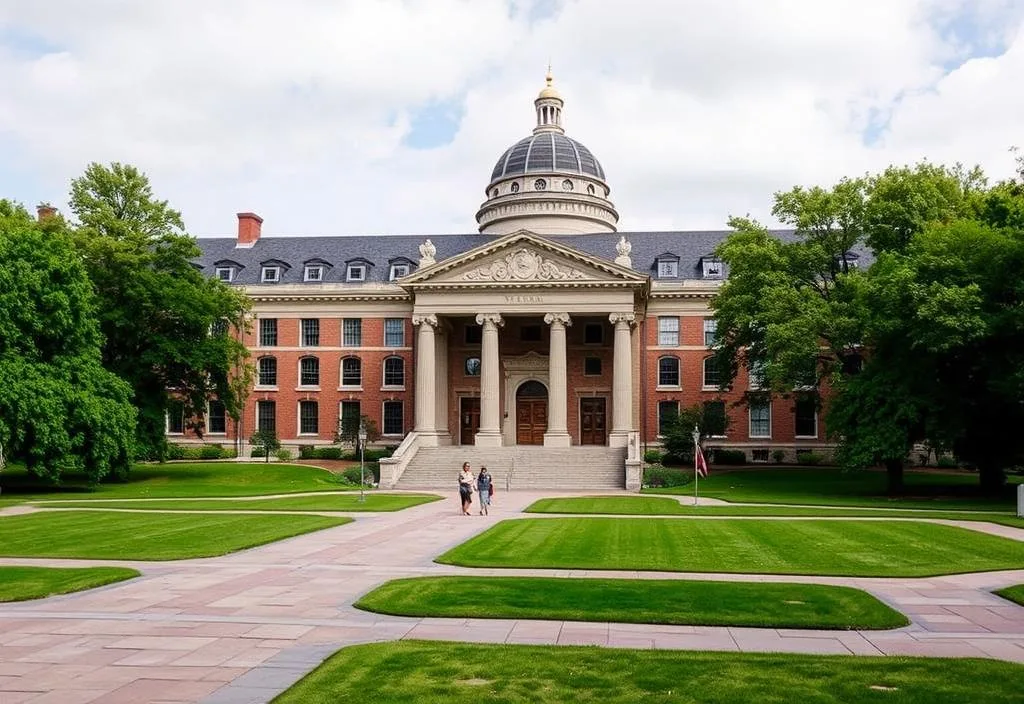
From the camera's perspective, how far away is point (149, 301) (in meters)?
50.5

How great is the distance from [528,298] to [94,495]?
2739cm

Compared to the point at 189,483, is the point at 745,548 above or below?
above

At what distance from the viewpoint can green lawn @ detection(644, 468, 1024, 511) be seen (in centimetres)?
3953

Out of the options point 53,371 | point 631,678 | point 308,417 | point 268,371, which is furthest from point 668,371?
point 631,678

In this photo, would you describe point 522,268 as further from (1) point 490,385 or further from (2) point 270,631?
(2) point 270,631

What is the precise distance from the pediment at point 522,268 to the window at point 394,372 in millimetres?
10219

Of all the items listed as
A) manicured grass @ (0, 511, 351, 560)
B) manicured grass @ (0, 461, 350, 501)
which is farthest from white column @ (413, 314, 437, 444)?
manicured grass @ (0, 511, 351, 560)

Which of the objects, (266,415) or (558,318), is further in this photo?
(266,415)

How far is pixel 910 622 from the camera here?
44.0 ft

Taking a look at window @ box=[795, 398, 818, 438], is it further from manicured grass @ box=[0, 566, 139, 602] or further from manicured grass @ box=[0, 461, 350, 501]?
manicured grass @ box=[0, 566, 139, 602]

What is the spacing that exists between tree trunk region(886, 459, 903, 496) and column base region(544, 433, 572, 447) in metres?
18.6

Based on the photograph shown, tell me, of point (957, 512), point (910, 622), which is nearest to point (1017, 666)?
point (910, 622)

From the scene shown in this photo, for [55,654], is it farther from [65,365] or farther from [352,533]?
[65,365]

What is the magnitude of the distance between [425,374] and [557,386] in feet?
27.2
